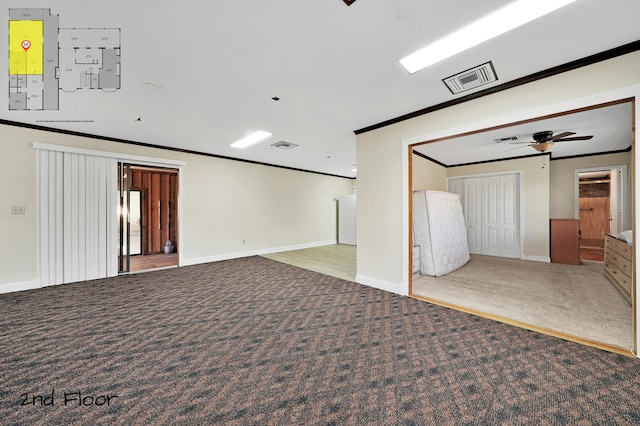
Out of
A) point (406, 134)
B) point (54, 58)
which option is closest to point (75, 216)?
point (54, 58)

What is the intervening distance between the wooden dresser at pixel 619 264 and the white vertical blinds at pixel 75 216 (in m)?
7.92

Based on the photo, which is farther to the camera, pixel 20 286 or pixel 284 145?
pixel 284 145

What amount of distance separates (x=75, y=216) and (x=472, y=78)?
6.08m

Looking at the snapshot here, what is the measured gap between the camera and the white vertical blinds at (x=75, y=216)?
3.85 m

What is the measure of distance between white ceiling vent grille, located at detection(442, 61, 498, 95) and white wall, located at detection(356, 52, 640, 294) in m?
0.28

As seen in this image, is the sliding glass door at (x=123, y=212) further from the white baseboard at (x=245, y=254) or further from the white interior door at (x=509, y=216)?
the white interior door at (x=509, y=216)

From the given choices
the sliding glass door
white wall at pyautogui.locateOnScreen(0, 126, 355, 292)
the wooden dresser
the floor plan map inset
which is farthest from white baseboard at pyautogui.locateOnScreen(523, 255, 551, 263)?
the sliding glass door

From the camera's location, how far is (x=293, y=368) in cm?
182

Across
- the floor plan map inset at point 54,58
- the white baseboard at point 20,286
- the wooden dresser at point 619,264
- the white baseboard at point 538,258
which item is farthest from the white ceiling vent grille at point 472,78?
the white baseboard at point 20,286

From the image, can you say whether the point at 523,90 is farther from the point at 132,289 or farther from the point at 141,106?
the point at 132,289

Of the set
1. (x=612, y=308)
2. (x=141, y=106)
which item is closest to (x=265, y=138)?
(x=141, y=106)

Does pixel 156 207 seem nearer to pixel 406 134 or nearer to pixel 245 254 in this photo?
pixel 245 254

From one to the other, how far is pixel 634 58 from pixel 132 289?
6203 mm

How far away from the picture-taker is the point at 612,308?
2.88m
